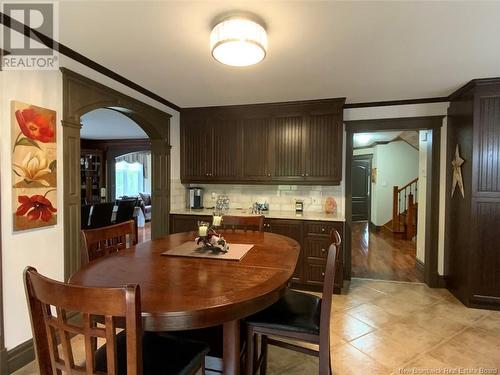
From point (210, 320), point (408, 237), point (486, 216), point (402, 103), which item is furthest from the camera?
point (408, 237)

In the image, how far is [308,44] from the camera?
2.14 metres

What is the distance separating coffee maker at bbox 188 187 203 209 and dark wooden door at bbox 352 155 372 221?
5529 millimetres

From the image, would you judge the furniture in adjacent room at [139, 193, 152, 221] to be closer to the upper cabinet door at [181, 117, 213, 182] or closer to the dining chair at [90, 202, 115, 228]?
the dining chair at [90, 202, 115, 228]

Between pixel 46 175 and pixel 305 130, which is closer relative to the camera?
pixel 46 175

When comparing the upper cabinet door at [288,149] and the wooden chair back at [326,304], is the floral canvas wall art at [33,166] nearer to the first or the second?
the wooden chair back at [326,304]

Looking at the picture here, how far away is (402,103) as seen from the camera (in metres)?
3.58

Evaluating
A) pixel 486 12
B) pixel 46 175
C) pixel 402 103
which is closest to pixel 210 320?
pixel 46 175

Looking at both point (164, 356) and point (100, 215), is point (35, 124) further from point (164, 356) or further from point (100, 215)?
point (100, 215)

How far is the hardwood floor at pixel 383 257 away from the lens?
402 cm

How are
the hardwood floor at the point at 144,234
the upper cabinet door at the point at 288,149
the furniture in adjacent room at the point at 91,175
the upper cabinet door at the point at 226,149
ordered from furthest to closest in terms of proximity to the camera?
1. the furniture in adjacent room at the point at 91,175
2. the hardwood floor at the point at 144,234
3. the upper cabinet door at the point at 226,149
4. the upper cabinet door at the point at 288,149

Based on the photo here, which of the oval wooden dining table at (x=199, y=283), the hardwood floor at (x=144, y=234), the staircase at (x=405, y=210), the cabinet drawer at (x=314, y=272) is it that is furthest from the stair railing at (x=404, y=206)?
the hardwood floor at (x=144, y=234)

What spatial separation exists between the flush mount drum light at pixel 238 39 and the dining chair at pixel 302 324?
1283mm

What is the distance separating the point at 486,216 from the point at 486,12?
203 centimetres

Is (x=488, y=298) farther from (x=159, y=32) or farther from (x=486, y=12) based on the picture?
(x=159, y=32)
